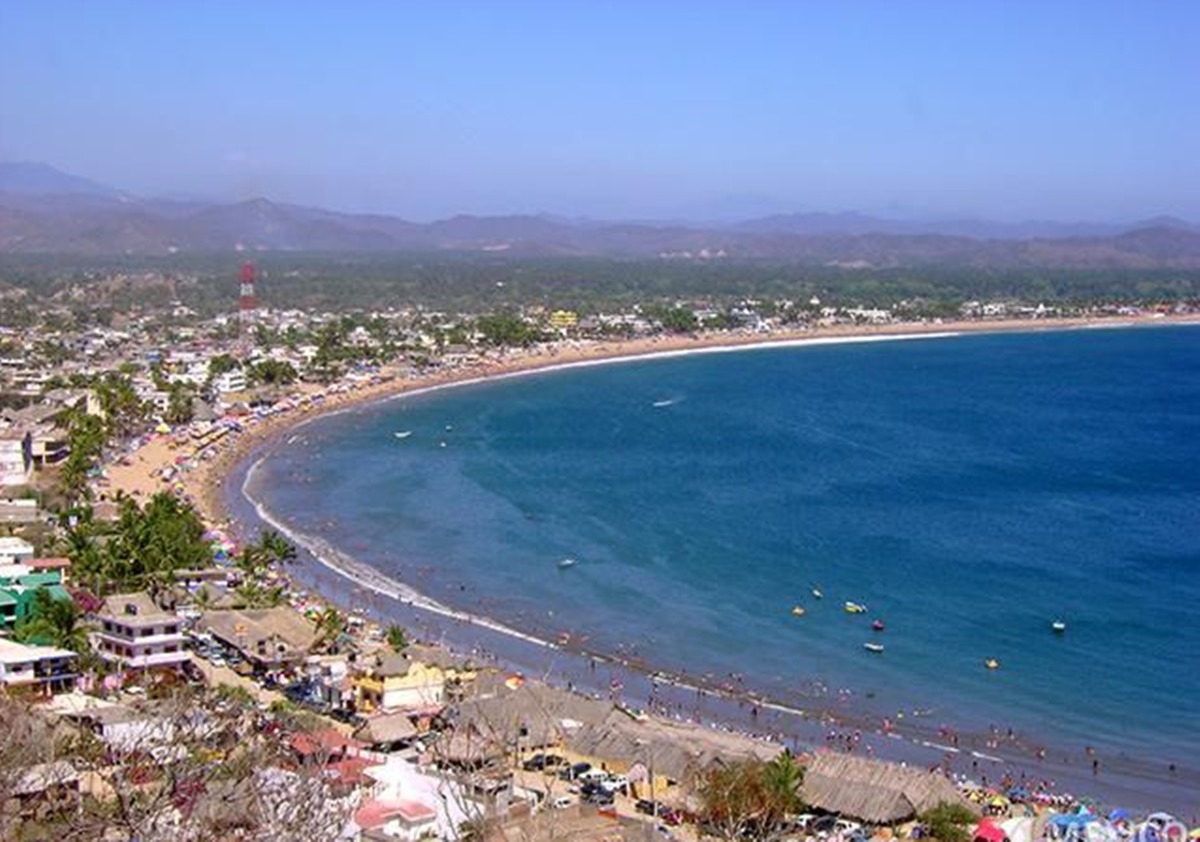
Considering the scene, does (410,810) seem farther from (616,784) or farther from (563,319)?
(563,319)

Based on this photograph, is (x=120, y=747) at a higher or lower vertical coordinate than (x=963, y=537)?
higher

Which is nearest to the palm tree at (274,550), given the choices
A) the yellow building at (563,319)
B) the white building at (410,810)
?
the white building at (410,810)

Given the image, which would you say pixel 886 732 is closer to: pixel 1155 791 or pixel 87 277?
pixel 1155 791

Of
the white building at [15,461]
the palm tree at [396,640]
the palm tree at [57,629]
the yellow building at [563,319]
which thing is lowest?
the yellow building at [563,319]

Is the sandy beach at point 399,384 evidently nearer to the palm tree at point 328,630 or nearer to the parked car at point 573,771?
the palm tree at point 328,630

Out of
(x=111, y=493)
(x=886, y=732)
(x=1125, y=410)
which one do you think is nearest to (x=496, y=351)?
(x=1125, y=410)
